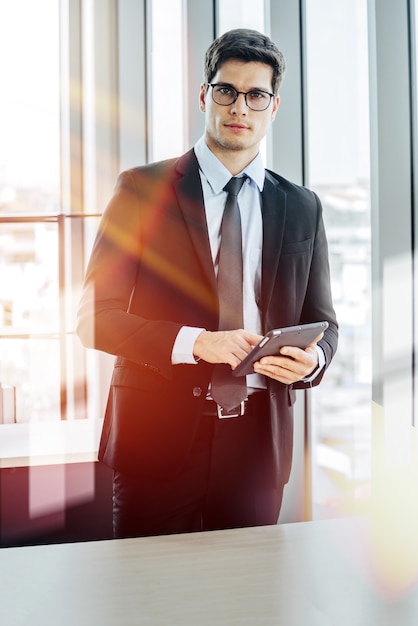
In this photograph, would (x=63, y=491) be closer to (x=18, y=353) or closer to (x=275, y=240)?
(x=18, y=353)

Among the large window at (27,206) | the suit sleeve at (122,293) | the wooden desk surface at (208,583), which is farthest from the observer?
the large window at (27,206)

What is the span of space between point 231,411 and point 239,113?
31.2 inches

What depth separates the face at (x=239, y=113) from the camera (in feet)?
5.32

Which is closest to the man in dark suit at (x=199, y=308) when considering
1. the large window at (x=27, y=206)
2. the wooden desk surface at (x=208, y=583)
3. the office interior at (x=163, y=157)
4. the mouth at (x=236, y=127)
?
the mouth at (x=236, y=127)

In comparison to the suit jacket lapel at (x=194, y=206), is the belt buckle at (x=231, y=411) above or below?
below

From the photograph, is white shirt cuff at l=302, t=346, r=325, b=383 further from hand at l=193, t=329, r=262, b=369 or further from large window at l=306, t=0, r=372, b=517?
large window at l=306, t=0, r=372, b=517

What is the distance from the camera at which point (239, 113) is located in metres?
1.61

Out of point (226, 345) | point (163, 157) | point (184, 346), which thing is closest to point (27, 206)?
point (163, 157)

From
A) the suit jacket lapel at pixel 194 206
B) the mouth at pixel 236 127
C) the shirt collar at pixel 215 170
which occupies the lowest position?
the suit jacket lapel at pixel 194 206

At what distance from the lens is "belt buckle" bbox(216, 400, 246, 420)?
1.52m

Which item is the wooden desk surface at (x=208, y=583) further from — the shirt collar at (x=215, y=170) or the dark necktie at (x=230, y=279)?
the shirt collar at (x=215, y=170)

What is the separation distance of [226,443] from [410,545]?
619mm

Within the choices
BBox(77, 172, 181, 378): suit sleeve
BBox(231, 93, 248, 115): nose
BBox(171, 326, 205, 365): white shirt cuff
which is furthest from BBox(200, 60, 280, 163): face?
BBox(171, 326, 205, 365): white shirt cuff

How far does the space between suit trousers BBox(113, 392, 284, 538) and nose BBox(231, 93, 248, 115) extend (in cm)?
76
